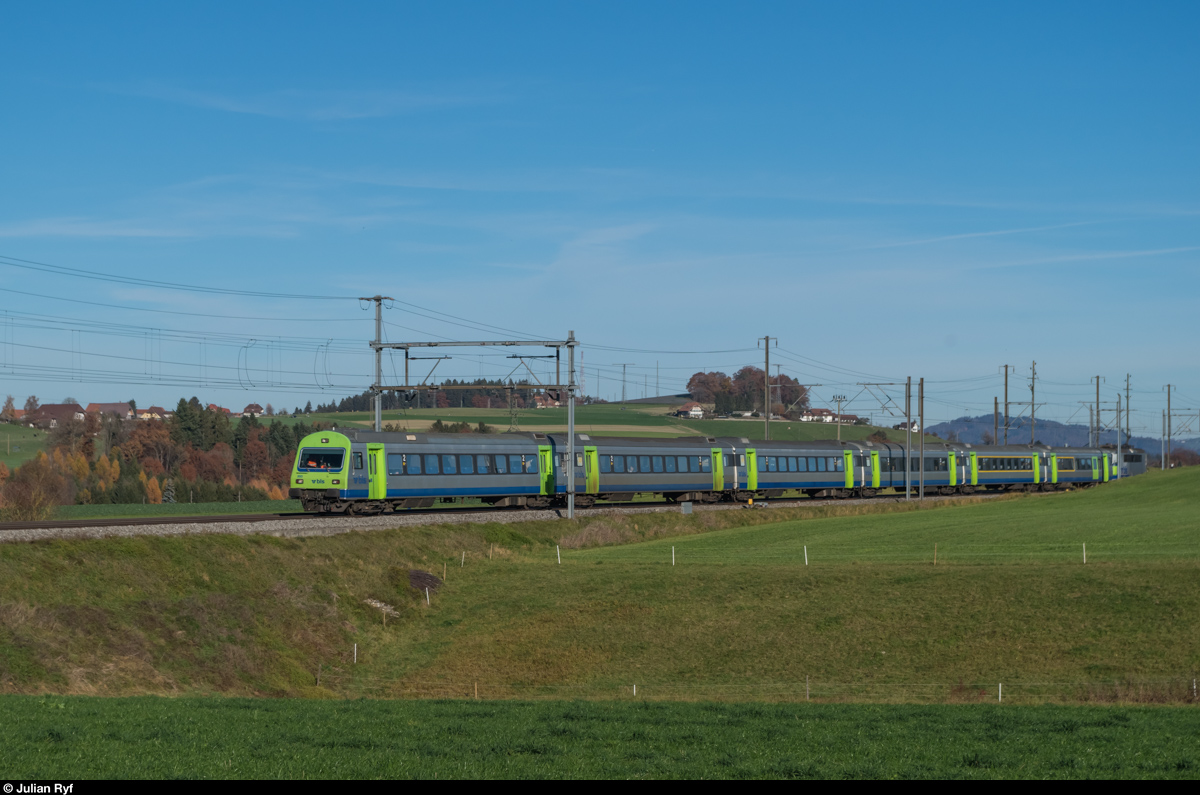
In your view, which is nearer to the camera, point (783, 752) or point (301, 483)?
point (783, 752)

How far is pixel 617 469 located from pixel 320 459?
18.0 meters

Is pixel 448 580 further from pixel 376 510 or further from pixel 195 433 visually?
pixel 195 433

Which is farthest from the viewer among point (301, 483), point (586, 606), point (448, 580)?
point (301, 483)

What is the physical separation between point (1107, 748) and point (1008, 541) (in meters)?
35.7

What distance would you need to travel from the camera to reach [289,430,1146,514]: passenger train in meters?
46.5

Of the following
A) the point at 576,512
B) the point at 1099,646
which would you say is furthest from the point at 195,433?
the point at 1099,646

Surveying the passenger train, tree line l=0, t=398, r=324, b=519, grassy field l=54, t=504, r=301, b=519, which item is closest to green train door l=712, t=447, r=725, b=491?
the passenger train

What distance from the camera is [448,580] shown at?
139 ft

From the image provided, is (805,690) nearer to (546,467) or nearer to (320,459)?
(320,459)

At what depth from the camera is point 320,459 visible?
4625 centimetres

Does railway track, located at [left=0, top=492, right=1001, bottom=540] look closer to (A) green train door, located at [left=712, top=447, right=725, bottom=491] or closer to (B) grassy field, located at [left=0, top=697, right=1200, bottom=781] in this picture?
(A) green train door, located at [left=712, top=447, right=725, bottom=491]

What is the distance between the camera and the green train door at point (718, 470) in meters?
64.8

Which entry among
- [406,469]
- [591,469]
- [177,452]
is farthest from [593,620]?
[177,452]

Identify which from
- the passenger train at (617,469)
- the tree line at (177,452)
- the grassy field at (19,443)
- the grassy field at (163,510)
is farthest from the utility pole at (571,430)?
the grassy field at (19,443)
